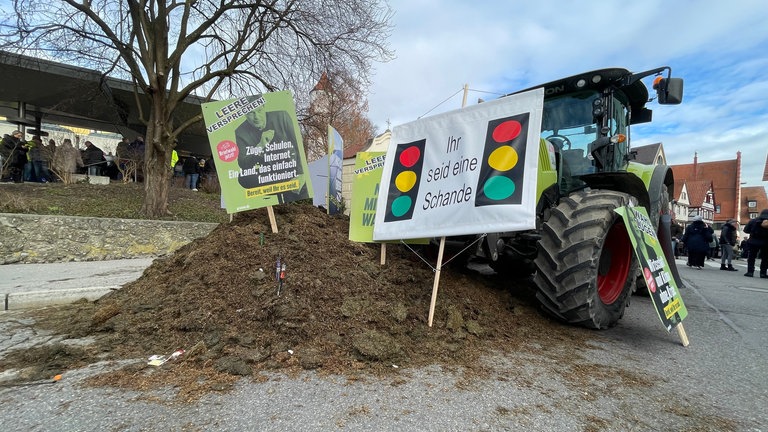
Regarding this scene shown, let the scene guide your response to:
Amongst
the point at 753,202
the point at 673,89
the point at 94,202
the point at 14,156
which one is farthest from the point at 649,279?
the point at 753,202

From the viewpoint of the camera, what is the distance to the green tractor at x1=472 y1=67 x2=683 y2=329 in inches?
132

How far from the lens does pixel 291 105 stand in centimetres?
454

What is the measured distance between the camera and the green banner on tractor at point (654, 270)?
3.29m

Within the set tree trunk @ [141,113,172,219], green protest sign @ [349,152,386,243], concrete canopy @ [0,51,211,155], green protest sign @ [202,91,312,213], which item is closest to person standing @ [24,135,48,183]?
concrete canopy @ [0,51,211,155]

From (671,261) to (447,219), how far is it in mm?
3584

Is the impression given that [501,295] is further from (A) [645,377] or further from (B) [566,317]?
(A) [645,377]

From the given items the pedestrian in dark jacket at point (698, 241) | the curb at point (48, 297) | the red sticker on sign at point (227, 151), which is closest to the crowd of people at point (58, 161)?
the curb at point (48, 297)

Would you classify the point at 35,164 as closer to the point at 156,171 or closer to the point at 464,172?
the point at 156,171

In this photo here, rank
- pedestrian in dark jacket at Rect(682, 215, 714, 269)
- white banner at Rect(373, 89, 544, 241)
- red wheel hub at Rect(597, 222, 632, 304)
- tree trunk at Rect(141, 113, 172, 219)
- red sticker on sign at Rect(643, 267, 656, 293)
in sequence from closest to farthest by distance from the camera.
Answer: white banner at Rect(373, 89, 544, 241), red sticker on sign at Rect(643, 267, 656, 293), red wheel hub at Rect(597, 222, 632, 304), tree trunk at Rect(141, 113, 172, 219), pedestrian in dark jacket at Rect(682, 215, 714, 269)

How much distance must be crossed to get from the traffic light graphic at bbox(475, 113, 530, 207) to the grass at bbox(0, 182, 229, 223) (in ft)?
27.6

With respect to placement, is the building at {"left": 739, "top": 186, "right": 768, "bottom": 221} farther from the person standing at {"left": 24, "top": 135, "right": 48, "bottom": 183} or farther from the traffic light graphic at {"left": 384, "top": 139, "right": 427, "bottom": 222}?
the person standing at {"left": 24, "top": 135, "right": 48, "bottom": 183}

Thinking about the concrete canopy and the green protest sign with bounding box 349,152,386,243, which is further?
Answer: the concrete canopy

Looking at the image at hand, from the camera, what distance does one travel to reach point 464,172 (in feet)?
11.0

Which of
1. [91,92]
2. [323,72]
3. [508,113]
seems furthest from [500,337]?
[91,92]
